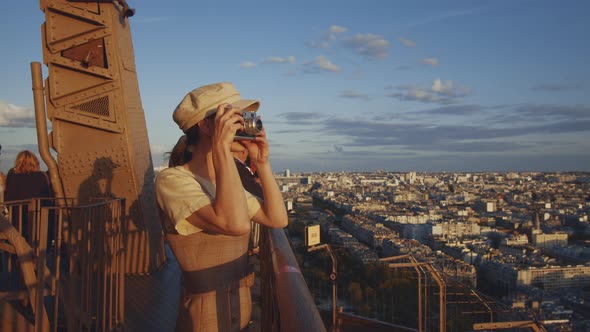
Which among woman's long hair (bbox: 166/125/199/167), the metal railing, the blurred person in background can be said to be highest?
woman's long hair (bbox: 166/125/199/167)

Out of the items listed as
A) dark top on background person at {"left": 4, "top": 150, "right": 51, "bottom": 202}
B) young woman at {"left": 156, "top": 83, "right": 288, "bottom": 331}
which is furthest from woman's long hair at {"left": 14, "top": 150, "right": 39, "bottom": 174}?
young woman at {"left": 156, "top": 83, "right": 288, "bottom": 331}

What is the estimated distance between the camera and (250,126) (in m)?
1.53

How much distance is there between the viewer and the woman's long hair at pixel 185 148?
160 cm

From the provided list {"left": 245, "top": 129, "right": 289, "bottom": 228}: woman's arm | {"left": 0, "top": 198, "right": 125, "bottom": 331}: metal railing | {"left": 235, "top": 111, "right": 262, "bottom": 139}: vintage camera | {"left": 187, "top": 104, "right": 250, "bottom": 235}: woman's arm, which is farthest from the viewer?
{"left": 0, "top": 198, "right": 125, "bottom": 331}: metal railing

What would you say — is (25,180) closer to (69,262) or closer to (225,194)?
(69,262)

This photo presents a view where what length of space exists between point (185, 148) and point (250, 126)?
284 mm

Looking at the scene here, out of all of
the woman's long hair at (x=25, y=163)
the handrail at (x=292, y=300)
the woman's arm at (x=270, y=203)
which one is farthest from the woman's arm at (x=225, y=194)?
the woman's long hair at (x=25, y=163)

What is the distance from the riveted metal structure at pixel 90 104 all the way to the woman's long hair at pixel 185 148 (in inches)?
125

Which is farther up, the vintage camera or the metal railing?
the vintage camera

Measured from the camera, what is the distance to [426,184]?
404 ft

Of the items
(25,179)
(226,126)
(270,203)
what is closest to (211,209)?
(226,126)

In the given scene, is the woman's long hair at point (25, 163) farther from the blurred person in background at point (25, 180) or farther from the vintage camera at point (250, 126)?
the vintage camera at point (250, 126)

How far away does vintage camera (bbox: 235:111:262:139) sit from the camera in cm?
150

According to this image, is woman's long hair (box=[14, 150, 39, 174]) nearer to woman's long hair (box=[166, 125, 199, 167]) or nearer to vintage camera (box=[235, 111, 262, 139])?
woman's long hair (box=[166, 125, 199, 167])
